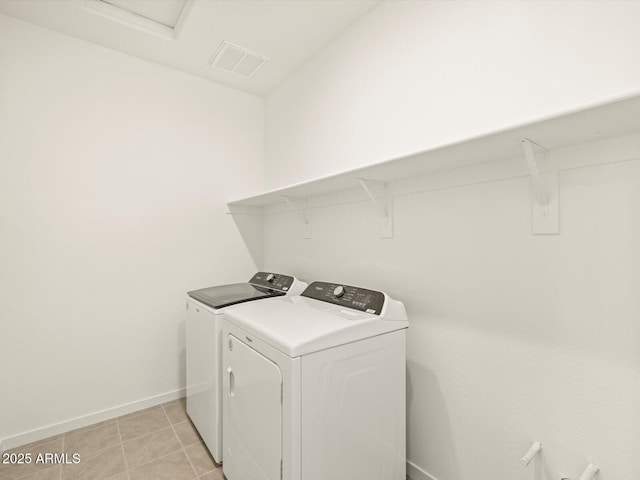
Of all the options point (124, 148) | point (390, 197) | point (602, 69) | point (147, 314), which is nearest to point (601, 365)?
point (602, 69)

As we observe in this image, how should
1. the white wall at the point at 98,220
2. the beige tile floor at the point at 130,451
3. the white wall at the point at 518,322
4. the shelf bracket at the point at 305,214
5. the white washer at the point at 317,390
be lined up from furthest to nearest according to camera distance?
1. the shelf bracket at the point at 305,214
2. the white wall at the point at 98,220
3. the beige tile floor at the point at 130,451
4. the white washer at the point at 317,390
5. the white wall at the point at 518,322

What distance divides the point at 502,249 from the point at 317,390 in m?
0.97

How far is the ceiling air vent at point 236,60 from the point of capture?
222cm

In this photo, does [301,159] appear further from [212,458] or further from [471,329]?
[212,458]

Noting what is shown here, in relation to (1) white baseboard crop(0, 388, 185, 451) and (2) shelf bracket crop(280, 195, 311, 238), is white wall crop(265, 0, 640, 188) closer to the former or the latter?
(2) shelf bracket crop(280, 195, 311, 238)

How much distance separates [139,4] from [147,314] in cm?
215

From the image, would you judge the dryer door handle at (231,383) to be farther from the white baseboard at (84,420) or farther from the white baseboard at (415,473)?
the white baseboard at (84,420)

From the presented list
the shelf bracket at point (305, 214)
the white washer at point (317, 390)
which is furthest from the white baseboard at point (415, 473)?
the shelf bracket at point (305, 214)

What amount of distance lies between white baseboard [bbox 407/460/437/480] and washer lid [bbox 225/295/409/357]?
2.66 ft

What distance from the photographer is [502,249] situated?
1.29 meters

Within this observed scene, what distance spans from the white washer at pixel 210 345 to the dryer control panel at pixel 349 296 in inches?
11.8

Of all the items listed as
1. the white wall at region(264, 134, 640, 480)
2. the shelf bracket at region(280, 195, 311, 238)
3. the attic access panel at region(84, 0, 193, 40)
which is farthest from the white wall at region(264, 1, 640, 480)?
the attic access panel at region(84, 0, 193, 40)

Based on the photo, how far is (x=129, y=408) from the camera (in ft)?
7.45

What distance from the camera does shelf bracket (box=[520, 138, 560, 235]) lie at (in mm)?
1133
